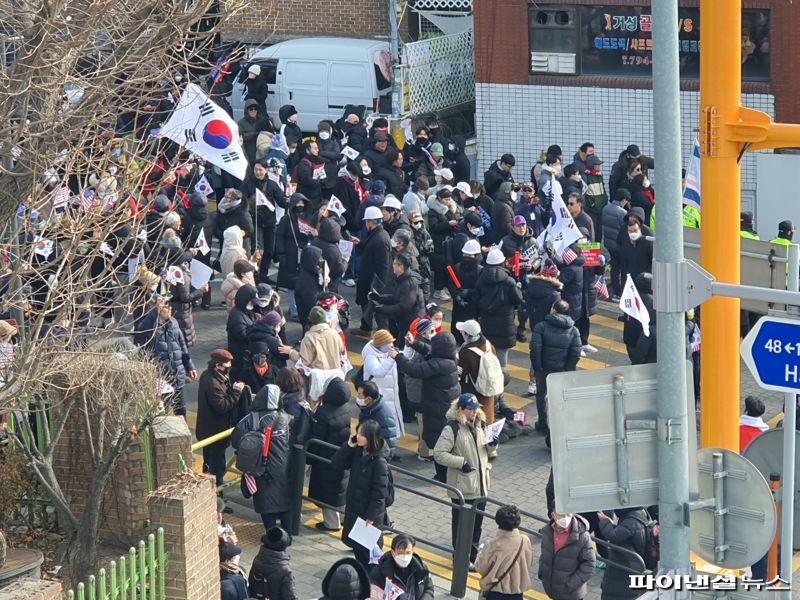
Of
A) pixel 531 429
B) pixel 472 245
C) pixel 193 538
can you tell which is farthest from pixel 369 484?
pixel 472 245

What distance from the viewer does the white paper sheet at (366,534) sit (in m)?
13.0

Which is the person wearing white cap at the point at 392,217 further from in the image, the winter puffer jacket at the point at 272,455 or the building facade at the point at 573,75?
the building facade at the point at 573,75

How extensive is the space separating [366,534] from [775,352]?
5.76 m

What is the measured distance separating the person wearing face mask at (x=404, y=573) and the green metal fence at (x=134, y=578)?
5.69ft

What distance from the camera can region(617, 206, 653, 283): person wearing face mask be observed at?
19250 millimetres

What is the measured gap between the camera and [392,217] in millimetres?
19609

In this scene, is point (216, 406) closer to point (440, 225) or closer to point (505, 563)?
point (505, 563)

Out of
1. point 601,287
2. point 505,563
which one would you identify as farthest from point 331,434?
point 601,287

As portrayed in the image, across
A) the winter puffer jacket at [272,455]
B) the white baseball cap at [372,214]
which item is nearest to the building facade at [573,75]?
the white baseball cap at [372,214]

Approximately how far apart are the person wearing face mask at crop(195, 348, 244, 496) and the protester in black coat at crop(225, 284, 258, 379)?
129 cm

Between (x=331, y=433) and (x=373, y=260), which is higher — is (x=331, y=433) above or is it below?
below

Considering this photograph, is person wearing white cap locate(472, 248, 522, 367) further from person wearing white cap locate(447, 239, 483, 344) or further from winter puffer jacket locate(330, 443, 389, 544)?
winter puffer jacket locate(330, 443, 389, 544)

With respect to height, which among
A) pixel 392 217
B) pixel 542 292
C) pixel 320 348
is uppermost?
pixel 392 217

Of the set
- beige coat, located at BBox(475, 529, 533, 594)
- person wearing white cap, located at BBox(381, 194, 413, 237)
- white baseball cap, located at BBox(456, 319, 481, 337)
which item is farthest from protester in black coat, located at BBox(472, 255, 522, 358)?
beige coat, located at BBox(475, 529, 533, 594)
